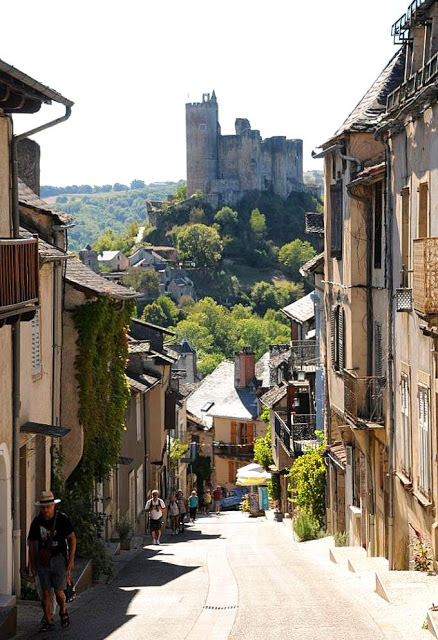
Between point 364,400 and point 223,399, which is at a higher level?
point 364,400

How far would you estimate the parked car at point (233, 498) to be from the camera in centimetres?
5712

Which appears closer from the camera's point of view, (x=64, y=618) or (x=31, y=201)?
(x=64, y=618)

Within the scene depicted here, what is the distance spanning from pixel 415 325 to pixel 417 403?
3.40ft

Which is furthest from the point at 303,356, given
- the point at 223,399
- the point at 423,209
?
the point at 223,399

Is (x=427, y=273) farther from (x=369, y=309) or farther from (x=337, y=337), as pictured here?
(x=337, y=337)

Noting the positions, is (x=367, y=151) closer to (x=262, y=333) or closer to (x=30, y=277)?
(x=30, y=277)

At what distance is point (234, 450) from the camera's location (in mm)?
66062

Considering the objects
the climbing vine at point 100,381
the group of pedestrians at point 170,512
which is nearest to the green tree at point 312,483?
the group of pedestrians at point 170,512

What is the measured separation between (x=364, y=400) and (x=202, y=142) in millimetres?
135762

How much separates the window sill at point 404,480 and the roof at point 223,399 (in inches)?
1927

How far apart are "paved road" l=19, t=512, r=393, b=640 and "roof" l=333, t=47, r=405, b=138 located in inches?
302

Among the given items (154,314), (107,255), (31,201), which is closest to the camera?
(31,201)

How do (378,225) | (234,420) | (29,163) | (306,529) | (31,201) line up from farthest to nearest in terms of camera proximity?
1. (234,420)
2. (306,529)
3. (29,163)
4. (378,225)
5. (31,201)

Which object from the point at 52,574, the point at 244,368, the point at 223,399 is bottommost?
the point at 223,399
